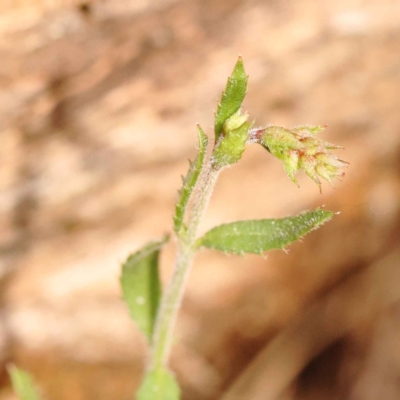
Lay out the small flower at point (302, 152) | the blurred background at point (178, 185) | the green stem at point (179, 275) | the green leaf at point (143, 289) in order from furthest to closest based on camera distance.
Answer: the blurred background at point (178, 185), the green leaf at point (143, 289), the green stem at point (179, 275), the small flower at point (302, 152)

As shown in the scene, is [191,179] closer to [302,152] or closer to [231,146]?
[231,146]

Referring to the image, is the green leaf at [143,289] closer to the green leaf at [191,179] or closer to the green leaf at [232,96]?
the green leaf at [191,179]

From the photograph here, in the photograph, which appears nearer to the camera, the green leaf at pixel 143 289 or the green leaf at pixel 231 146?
the green leaf at pixel 231 146

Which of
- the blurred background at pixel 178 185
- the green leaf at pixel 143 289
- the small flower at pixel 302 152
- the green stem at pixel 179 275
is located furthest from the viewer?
the blurred background at pixel 178 185

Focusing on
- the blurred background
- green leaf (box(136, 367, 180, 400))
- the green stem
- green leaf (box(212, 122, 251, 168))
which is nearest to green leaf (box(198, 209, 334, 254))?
the green stem

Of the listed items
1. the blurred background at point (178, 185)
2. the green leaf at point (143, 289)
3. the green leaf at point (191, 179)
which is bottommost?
the green leaf at point (191, 179)

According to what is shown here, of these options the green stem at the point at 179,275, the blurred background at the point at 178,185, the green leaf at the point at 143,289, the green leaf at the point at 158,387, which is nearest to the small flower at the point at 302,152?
the green stem at the point at 179,275

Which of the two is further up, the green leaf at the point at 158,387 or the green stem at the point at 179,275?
the green stem at the point at 179,275

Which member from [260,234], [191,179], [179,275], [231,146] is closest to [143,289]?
[179,275]
